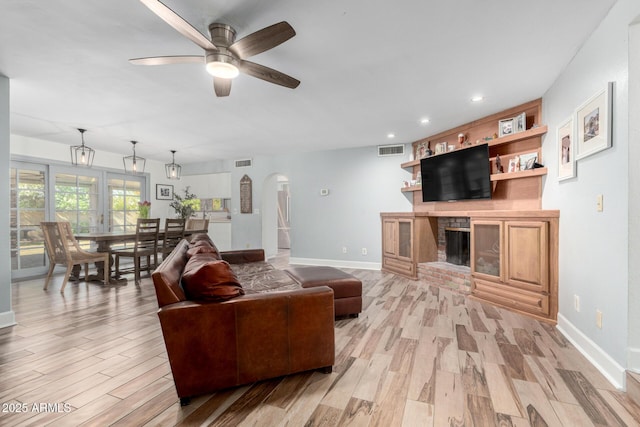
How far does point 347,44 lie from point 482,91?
178 cm

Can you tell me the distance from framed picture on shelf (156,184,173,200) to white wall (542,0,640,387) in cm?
757

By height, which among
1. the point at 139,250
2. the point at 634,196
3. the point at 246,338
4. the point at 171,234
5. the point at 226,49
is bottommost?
the point at 246,338

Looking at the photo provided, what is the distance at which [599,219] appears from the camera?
6.89ft

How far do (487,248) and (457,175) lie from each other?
1193 mm

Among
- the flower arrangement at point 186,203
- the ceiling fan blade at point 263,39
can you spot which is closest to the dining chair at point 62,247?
the flower arrangement at point 186,203

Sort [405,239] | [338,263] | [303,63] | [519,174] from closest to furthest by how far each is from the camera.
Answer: [303,63] → [519,174] → [405,239] → [338,263]

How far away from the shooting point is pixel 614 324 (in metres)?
1.90

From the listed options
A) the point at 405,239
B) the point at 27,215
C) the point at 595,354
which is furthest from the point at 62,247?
the point at 595,354

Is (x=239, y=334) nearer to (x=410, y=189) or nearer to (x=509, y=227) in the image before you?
(x=509, y=227)

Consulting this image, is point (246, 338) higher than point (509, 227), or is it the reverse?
point (509, 227)

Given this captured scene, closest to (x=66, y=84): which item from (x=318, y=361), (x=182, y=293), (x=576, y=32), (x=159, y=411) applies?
(x=182, y=293)

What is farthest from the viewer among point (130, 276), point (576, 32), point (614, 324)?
point (130, 276)

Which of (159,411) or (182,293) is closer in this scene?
(159,411)

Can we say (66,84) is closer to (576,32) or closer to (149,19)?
(149,19)
